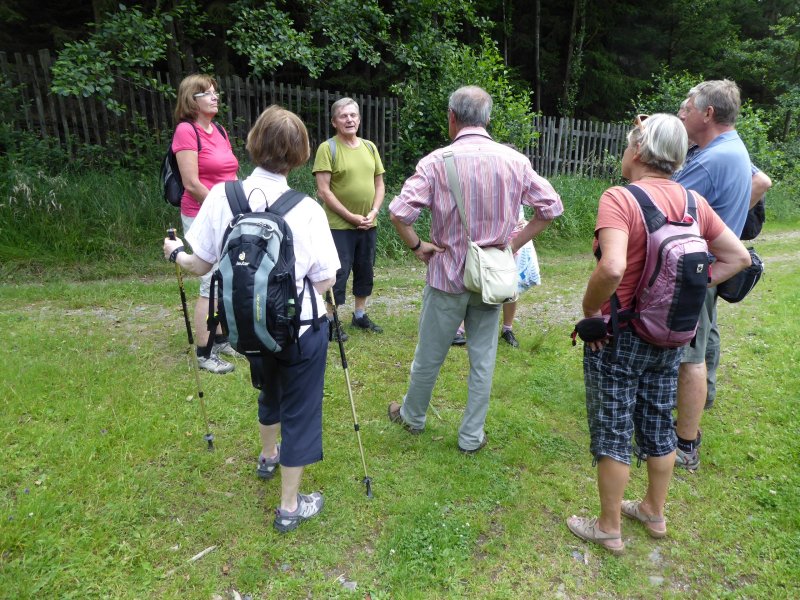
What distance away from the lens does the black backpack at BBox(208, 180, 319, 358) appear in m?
2.25

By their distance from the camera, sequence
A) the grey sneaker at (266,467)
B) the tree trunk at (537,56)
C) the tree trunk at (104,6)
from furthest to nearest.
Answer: the tree trunk at (537,56) → the tree trunk at (104,6) → the grey sneaker at (266,467)

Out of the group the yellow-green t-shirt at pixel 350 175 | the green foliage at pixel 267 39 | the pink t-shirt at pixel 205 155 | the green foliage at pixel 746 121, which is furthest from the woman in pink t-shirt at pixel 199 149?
the green foliage at pixel 746 121

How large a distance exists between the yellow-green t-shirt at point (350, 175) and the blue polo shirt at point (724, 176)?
8.47 feet

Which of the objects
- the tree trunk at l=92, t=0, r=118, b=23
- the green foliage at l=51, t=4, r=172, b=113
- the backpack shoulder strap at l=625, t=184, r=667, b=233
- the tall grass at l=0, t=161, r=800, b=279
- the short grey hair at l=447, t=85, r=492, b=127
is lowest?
the tall grass at l=0, t=161, r=800, b=279

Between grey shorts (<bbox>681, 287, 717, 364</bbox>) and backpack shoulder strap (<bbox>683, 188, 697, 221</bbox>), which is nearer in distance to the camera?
backpack shoulder strap (<bbox>683, 188, 697, 221</bbox>)

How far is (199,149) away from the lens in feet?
13.2

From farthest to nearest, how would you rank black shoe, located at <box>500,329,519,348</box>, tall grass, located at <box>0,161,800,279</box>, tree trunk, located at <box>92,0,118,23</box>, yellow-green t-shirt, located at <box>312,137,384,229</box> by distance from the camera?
1. tree trunk, located at <box>92,0,118,23</box>
2. tall grass, located at <box>0,161,800,279</box>
3. black shoe, located at <box>500,329,519,348</box>
4. yellow-green t-shirt, located at <box>312,137,384,229</box>

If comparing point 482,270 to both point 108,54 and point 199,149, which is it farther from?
point 108,54

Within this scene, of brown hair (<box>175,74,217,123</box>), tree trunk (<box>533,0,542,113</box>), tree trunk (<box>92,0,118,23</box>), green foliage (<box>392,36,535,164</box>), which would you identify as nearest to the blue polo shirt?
brown hair (<box>175,74,217,123</box>)

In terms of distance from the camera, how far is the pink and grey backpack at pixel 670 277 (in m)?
2.35

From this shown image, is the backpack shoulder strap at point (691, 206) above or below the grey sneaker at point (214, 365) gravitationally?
above

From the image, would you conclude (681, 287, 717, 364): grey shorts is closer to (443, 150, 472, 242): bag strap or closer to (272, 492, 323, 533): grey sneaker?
(443, 150, 472, 242): bag strap

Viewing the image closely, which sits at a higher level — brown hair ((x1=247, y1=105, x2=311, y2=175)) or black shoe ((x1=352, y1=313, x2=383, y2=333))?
brown hair ((x1=247, y1=105, x2=311, y2=175))

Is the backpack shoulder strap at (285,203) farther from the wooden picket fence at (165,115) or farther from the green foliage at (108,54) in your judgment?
the wooden picket fence at (165,115)
